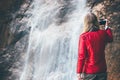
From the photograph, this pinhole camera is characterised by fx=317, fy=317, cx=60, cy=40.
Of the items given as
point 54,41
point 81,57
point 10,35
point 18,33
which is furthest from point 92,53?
point 10,35

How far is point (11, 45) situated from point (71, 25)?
1.36 metres

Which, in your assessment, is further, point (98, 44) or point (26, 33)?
point (26, 33)

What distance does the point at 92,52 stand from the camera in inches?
182

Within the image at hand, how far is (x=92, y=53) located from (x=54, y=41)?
1712 mm

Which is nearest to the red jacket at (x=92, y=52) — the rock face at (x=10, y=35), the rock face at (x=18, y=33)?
the rock face at (x=18, y=33)

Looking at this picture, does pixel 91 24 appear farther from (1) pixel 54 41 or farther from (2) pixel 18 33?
(2) pixel 18 33

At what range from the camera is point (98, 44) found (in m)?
4.72

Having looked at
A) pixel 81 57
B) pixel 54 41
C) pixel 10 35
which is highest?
pixel 10 35

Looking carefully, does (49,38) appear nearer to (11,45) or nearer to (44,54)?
(44,54)

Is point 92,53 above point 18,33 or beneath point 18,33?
beneath

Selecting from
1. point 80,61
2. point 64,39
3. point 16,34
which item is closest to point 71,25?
point 64,39

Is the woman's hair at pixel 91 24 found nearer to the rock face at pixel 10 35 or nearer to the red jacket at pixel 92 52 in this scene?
the red jacket at pixel 92 52

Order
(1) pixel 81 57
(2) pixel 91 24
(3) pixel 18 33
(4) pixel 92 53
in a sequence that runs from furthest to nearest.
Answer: (3) pixel 18 33 → (2) pixel 91 24 → (4) pixel 92 53 → (1) pixel 81 57

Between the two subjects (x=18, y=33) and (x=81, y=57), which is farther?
(x=18, y=33)
